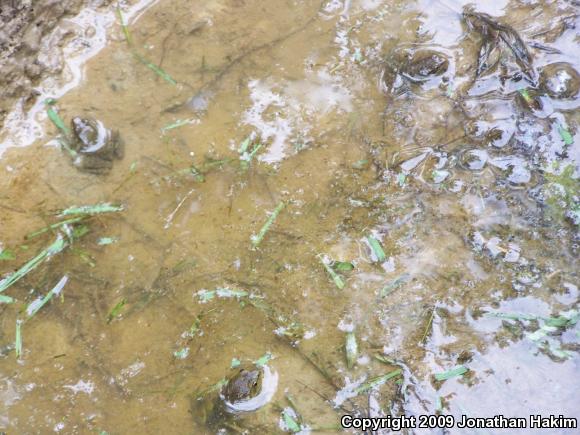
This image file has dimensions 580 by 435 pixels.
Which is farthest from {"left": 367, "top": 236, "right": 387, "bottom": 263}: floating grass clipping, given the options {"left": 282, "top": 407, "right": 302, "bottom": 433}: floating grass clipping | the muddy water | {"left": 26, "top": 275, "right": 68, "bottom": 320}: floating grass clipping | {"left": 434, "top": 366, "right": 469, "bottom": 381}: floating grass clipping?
{"left": 26, "top": 275, "right": 68, "bottom": 320}: floating grass clipping

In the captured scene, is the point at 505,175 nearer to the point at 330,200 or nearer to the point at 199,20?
the point at 330,200

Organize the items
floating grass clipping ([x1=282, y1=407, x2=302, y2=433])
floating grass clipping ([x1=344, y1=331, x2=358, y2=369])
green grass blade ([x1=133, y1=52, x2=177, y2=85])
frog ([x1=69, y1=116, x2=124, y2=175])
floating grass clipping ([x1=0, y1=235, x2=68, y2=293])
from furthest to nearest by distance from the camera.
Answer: green grass blade ([x1=133, y1=52, x2=177, y2=85])
frog ([x1=69, y1=116, x2=124, y2=175])
floating grass clipping ([x1=0, y1=235, x2=68, y2=293])
floating grass clipping ([x1=344, y1=331, x2=358, y2=369])
floating grass clipping ([x1=282, y1=407, x2=302, y2=433])

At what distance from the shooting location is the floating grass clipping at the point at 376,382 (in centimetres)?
238

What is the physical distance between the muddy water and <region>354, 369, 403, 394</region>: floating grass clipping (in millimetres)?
Result: 23

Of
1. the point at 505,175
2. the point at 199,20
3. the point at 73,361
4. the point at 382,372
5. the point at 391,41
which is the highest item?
the point at 199,20

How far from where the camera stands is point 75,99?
9.60 ft

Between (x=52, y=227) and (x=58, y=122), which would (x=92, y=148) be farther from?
(x=52, y=227)

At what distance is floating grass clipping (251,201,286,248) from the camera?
2641mm

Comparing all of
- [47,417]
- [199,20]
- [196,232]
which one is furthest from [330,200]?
[47,417]

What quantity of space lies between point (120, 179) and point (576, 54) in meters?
2.67

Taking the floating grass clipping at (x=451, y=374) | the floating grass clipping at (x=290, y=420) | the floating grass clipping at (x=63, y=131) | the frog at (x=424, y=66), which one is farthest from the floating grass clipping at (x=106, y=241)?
the frog at (x=424, y=66)

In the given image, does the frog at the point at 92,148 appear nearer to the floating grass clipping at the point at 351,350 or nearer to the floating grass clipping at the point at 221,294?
the floating grass clipping at the point at 221,294

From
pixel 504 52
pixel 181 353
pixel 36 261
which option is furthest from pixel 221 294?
pixel 504 52

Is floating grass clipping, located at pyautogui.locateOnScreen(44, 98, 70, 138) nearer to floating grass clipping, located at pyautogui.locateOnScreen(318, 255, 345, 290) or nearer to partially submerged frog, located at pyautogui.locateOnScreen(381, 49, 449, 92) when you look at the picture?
floating grass clipping, located at pyautogui.locateOnScreen(318, 255, 345, 290)
